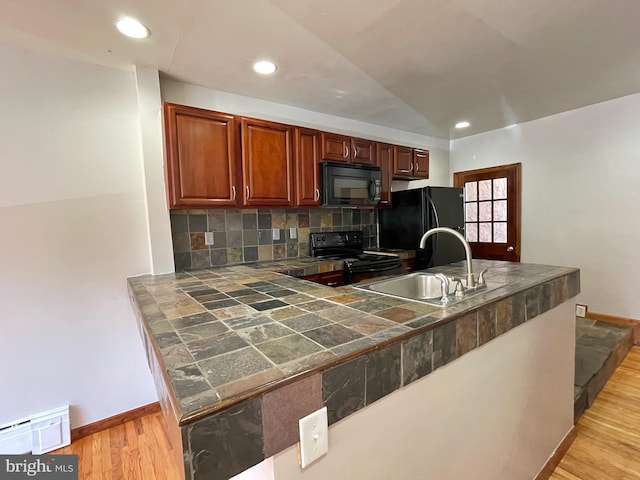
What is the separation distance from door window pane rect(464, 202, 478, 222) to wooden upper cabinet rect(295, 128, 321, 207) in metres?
2.66

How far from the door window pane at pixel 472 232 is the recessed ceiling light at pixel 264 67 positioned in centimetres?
346

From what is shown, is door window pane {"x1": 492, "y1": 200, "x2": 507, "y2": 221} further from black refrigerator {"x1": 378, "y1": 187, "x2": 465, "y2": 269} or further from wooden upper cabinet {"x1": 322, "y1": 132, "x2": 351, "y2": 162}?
wooden upper cabinet {"x1": 322, "y1": 132, "x2": 351, "y2": 162}

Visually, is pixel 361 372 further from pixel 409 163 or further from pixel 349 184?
pixel 409 163

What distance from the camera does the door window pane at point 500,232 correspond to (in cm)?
392

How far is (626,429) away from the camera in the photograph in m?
1.90

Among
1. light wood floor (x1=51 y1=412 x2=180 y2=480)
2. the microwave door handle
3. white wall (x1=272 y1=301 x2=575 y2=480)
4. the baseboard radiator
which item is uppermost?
the microwave door handle

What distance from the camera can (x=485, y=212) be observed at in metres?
4.12

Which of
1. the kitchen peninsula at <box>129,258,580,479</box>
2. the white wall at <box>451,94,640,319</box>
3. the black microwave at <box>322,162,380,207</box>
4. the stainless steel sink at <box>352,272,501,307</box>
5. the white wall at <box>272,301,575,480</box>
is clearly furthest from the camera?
the white wall at <box>451,94,640,319</box>

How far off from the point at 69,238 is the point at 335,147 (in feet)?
7.23

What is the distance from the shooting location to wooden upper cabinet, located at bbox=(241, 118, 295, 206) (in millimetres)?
2377

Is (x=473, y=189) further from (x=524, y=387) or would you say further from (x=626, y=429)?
(x=524, y=387)

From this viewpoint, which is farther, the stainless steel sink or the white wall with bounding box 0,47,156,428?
the white wall with bounding box 0,47,156,428

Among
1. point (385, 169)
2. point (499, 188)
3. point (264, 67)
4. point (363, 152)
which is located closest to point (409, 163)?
point (385, 169)

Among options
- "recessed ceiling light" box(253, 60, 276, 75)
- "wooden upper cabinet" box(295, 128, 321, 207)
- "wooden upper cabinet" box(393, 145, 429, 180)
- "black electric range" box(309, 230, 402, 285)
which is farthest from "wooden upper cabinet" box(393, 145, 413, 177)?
"recessed ceiling light" box(253, 60, 276, 75)
